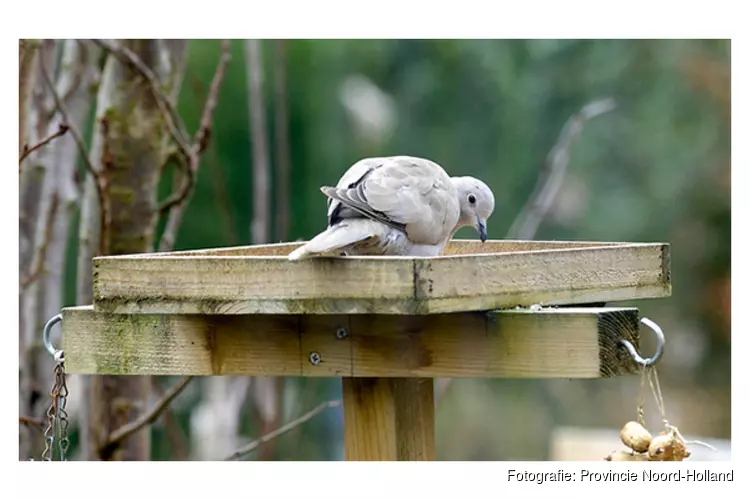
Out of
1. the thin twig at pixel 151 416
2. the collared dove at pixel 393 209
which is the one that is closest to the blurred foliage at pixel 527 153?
the thin twig at pixel 151 416

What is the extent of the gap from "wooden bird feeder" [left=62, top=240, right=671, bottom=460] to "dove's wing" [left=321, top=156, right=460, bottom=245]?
0.36 m

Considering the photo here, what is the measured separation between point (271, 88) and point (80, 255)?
316cm

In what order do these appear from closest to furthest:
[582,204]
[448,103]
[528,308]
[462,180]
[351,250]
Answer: [528,308]
[351,250]
[462,180]
[448,103]
[582,204]

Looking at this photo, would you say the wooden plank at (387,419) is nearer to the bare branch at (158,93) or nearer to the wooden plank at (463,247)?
the wooden plank at (463,247)

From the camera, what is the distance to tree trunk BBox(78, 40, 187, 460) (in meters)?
4.29

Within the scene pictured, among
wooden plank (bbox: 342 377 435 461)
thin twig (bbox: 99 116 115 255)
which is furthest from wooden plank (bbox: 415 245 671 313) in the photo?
thin twig (bbox: 99 116 115 255)

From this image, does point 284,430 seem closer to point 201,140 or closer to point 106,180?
point 201,140

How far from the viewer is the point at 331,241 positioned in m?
2.92

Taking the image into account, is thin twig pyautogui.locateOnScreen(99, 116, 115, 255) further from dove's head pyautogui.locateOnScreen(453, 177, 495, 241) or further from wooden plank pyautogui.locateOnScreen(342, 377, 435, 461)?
wooden plank pyautogui.locateOnScreen(342, 377, 435, 461)

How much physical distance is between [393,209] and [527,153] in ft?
15.4

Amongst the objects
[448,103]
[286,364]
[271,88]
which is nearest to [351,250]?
[286,364]

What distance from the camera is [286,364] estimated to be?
10.1 ft

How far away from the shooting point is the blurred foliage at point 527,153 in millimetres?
7090

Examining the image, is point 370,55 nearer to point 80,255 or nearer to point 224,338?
point 80,255
